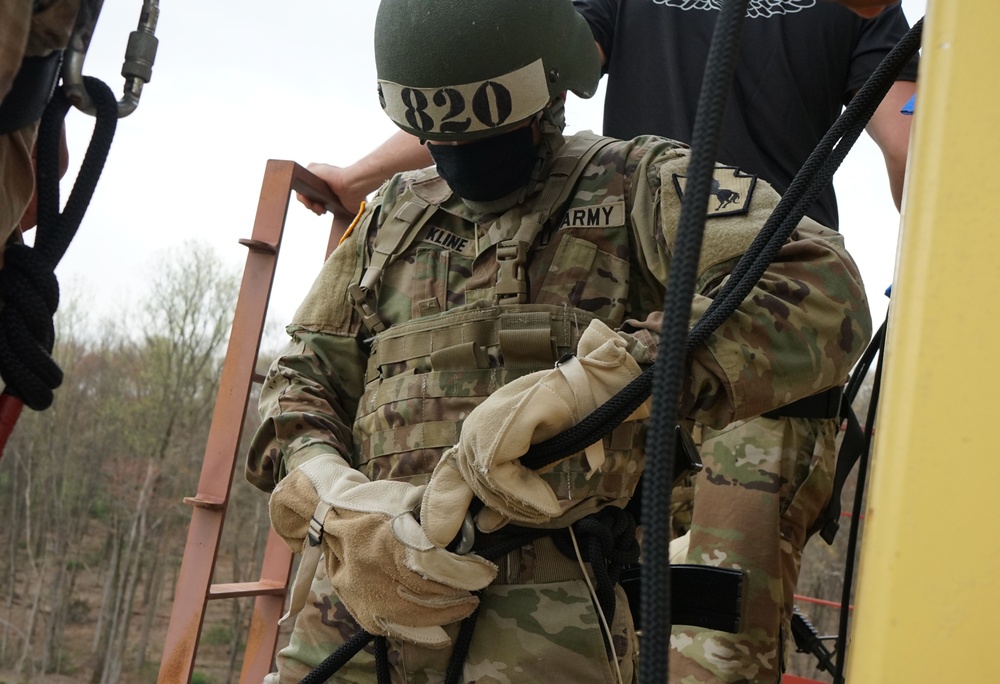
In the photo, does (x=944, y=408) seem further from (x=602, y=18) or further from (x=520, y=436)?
(x=602, y=18)

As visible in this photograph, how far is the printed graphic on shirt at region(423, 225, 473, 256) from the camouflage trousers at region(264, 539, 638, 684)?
69 cm

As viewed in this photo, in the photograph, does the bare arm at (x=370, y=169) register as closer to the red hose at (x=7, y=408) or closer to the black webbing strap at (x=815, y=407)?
the black webbing strap at (x=815, y=407)

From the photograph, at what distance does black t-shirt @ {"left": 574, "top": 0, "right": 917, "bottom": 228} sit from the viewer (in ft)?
9.37

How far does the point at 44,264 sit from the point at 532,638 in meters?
1.05

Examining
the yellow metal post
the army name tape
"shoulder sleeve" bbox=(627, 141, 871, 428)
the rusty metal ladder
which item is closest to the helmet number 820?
the army name tape

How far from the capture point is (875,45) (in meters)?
2.80

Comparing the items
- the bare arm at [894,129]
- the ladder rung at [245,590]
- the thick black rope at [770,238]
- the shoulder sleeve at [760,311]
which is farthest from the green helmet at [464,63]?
the ladder rung at [245,590]

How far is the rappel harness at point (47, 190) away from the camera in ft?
4.42

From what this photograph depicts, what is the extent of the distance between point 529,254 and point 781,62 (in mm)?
1298

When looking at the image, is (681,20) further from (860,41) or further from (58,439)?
(58,439)

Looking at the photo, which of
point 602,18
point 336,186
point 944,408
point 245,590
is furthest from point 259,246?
point 944,408

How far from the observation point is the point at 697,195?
3.04ft

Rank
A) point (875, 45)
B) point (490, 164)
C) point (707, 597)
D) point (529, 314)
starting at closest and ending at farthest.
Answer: point (707, 597)
point (529, 314)
point (490, 164)
point (875, 45)

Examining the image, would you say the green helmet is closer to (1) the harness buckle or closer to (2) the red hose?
(1) the harness buckle
